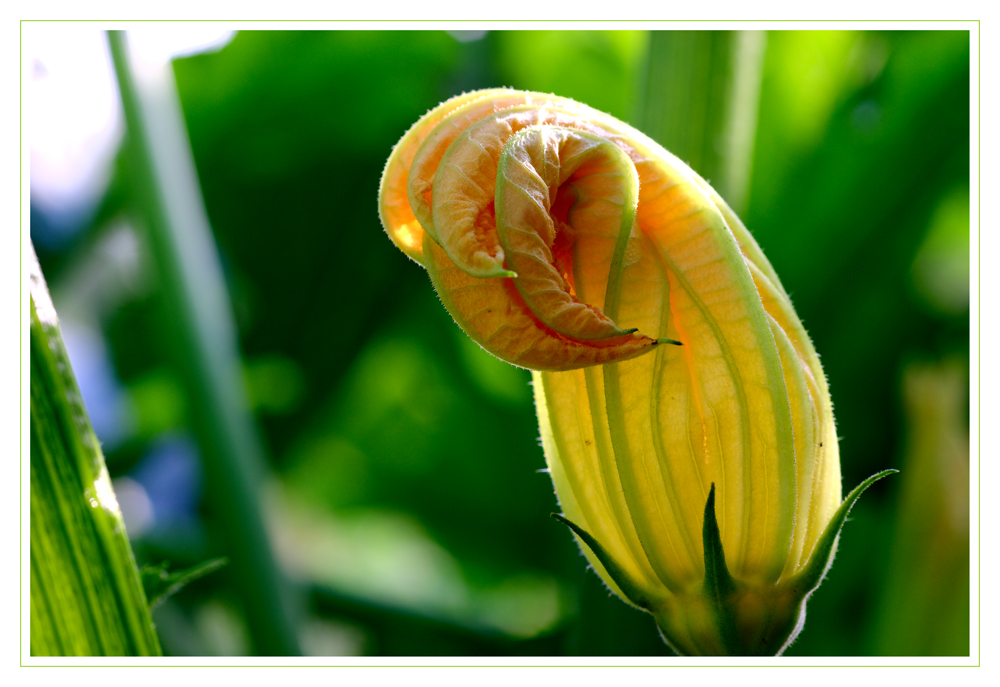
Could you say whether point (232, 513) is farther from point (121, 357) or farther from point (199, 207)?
point (121, 357)

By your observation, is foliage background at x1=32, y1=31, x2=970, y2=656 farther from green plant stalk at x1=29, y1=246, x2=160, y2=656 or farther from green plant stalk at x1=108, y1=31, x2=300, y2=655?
green plant stalk at x1=29, y1=246, x2=160, y2=656

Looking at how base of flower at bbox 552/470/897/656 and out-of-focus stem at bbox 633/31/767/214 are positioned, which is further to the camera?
out-of-focus stem at bbox 633/31/767/214

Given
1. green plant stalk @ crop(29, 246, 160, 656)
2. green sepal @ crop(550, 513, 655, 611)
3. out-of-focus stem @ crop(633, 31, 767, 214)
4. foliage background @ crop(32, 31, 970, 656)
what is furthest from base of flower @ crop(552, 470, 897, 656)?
foliage background @ crop(32, 31, 970, 656)

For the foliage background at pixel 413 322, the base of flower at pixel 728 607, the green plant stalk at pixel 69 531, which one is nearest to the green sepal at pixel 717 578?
the base of flower at pixel 728 607

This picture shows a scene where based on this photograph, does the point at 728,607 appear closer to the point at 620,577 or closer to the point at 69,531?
the point at 620,577

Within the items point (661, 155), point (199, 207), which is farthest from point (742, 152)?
point (199, 207)

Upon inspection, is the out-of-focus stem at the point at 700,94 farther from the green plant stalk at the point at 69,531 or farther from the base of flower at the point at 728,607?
the green plant stalk at the point at 69,531
